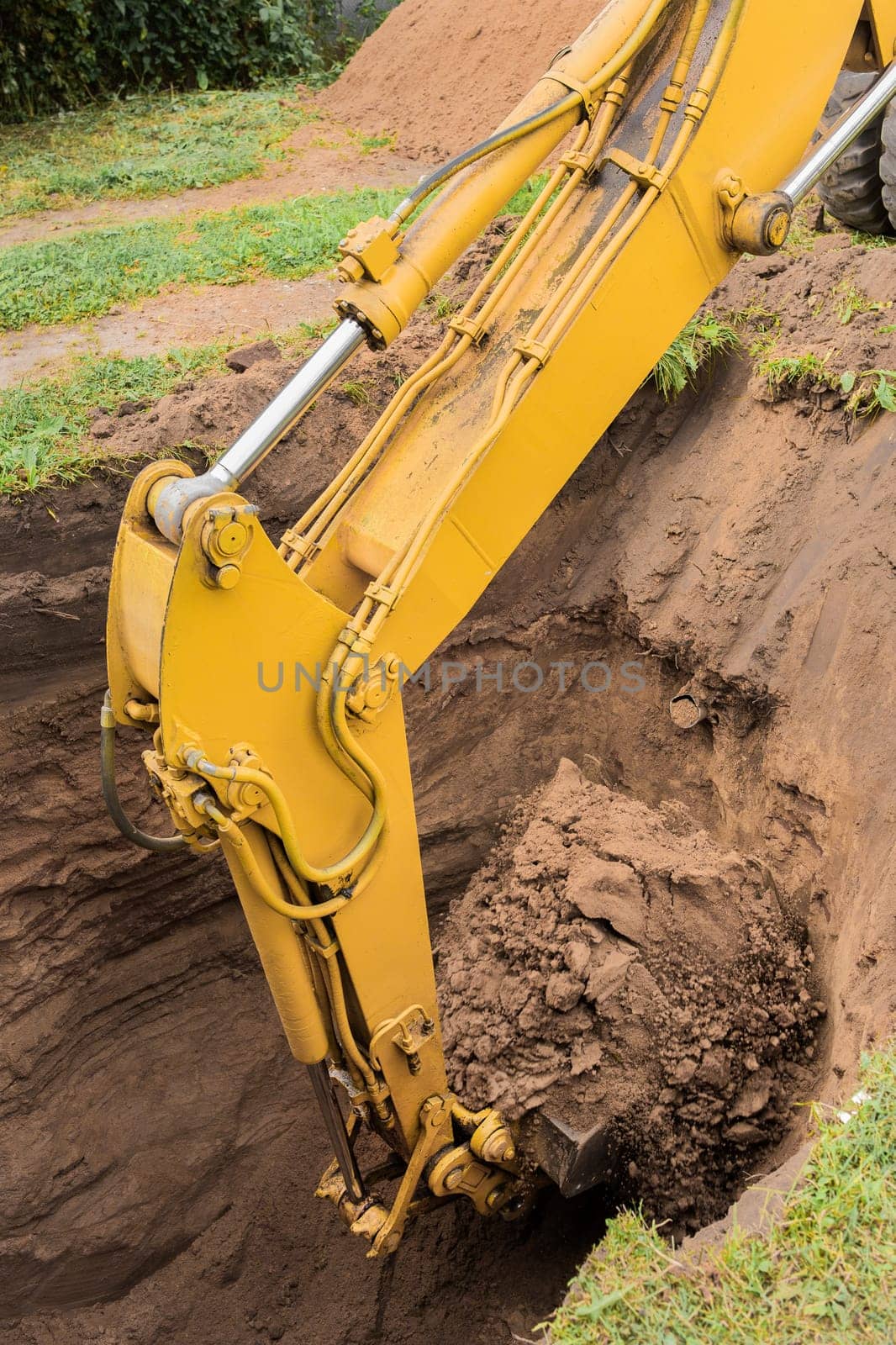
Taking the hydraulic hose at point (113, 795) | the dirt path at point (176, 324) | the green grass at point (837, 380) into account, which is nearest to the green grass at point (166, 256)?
the dirt path at point (176, 324)

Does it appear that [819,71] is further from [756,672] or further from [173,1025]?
[173,1025]

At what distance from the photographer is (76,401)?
5.56 metres

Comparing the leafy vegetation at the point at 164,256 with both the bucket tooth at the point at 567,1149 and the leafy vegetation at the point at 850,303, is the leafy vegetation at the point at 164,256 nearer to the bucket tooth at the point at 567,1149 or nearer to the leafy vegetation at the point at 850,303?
the leafy vegetation at the point at 850,303

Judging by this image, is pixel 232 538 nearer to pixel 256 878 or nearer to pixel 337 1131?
pixel 256 878

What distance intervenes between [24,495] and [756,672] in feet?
10.8

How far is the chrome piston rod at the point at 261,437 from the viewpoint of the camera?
2838 mm

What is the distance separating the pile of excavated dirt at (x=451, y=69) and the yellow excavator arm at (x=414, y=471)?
6567 millimetres

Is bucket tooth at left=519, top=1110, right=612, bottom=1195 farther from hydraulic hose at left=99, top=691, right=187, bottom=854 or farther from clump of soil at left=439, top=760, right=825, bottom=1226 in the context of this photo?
hydraulic hose at left=99, top=691, right=187, bottom=854

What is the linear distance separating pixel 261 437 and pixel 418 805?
2999 millimetres

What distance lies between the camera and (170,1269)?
5016 mm

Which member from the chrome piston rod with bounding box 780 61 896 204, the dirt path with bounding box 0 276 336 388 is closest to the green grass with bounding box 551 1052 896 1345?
the chrome piston rod with bounding box 780 61 896 204

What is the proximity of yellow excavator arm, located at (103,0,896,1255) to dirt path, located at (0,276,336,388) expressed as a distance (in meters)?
3.08

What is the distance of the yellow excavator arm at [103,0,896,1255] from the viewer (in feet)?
9.87

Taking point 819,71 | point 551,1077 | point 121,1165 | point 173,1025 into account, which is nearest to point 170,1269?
point 121,1165
